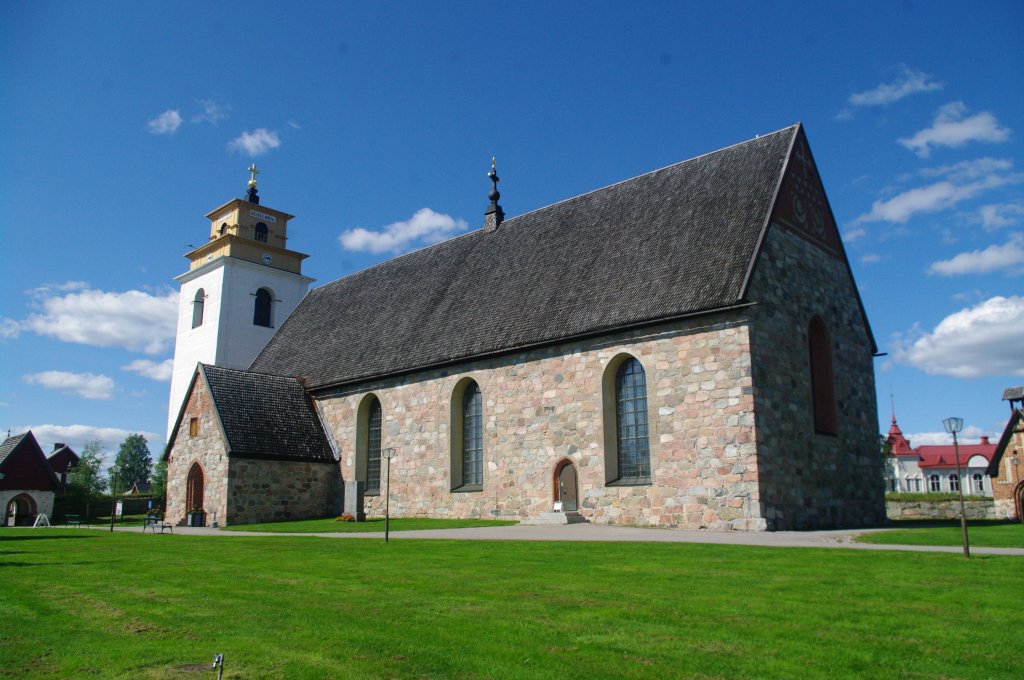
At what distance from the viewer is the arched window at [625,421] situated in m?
21.9

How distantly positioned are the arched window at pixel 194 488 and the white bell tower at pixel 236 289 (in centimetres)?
1151

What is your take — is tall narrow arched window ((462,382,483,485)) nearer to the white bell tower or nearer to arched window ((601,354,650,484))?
arched window ((601,354,650,484))

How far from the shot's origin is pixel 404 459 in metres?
28.5

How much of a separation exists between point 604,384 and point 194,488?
17.1 metres

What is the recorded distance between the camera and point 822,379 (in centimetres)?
2348

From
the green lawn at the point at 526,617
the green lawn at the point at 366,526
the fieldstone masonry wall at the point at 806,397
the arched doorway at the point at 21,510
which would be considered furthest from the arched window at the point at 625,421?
the arched doorway at the point at 21,510

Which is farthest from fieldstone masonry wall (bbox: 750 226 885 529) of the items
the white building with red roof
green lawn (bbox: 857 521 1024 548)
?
the white building with red roof

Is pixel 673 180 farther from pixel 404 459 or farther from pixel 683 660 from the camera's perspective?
pixel 683 660

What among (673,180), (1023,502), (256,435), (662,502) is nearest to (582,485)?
(662,502)

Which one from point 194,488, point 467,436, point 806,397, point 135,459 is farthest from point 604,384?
point 135,459

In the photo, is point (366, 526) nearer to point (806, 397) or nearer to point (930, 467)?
point (806, 397)

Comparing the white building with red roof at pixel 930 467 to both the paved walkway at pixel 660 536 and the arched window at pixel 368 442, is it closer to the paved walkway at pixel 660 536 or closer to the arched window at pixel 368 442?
the arched window at pixel 368 442

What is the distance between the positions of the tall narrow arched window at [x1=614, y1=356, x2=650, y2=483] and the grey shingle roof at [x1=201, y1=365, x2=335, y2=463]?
1353 cm

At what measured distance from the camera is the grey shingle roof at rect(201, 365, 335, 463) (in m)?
28.6
